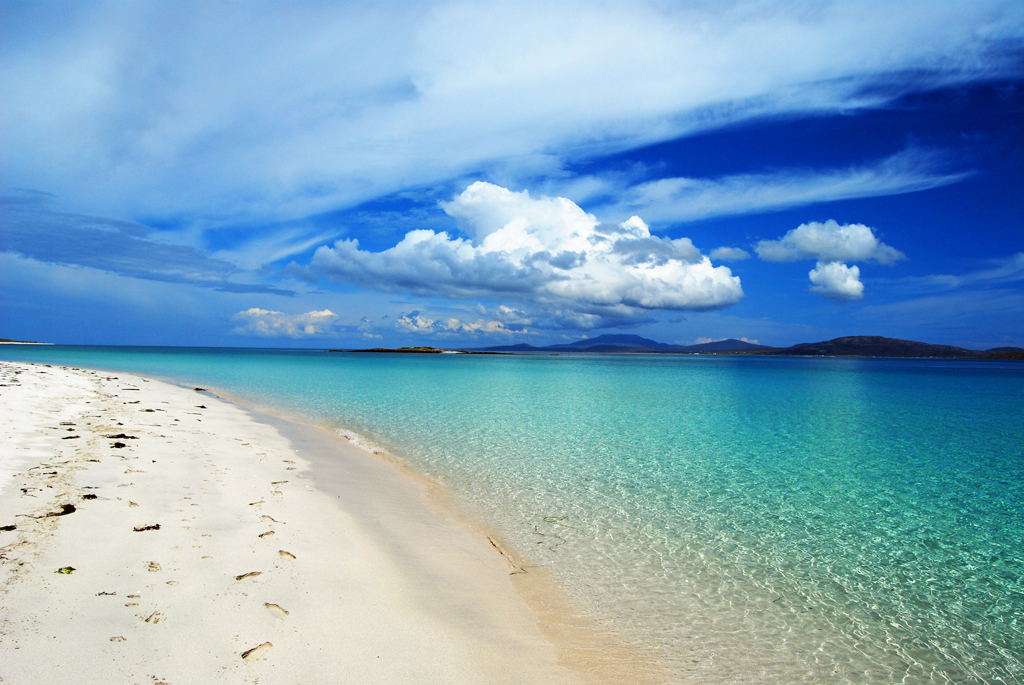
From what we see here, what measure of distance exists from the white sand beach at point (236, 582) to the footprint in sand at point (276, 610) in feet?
0.08

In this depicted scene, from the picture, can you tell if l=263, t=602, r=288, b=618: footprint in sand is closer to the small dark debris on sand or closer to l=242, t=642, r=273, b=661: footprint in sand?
l=242, t=642, r=273, b=661: footprint in sand

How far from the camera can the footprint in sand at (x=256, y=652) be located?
4.44 m

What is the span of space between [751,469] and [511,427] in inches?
395

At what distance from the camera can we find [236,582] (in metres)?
5.83

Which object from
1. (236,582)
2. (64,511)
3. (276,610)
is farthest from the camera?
(64,511)

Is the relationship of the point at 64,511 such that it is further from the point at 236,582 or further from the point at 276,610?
the point at 276,610

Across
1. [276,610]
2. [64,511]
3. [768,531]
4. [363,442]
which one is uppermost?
[64,511]

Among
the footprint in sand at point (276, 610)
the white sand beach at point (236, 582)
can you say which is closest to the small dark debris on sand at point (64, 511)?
the white sand beach at point (236, 582)

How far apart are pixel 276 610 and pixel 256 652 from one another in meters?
0.87

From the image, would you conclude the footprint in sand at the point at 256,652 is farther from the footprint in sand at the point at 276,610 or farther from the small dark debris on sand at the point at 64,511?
the small dark debris on sand at the point at 64,511

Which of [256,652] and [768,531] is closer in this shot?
[256,652]

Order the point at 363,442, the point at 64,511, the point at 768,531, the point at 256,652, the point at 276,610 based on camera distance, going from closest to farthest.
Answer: the point at 256,652 < the point at 276,610 < the point at 64,511 < the point at 768,531 < the point at 363,442

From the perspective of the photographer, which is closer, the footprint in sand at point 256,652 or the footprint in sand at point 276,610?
the footprint in sand at point 256,652

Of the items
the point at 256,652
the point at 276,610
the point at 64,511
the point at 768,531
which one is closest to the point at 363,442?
the point at 64,511
